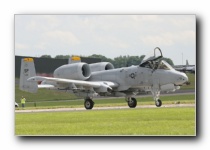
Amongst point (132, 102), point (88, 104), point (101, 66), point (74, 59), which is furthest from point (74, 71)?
point (132, 102)

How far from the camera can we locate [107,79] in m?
18.7

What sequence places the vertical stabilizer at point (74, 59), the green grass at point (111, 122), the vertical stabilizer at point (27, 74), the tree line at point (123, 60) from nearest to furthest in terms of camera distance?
the green grass at point (111, 122), the vertical stabilizer at point (27, 74), the tree line at point (123, 60), the vertical stabilizer at point (74, 59)

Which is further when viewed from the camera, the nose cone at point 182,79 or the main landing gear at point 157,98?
the main landing gear at point 157,98

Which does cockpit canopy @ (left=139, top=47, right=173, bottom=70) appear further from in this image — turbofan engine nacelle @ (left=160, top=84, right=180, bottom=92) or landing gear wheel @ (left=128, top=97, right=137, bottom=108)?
landing gear wheel @ (left=128, top=97, right=137, bottom=108)

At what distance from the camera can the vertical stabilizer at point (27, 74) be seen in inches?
628

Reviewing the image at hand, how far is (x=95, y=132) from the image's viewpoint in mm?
15453

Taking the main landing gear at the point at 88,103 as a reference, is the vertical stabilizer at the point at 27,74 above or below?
above

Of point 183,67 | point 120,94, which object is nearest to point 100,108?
point 120,94

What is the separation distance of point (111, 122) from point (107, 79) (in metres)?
2.86

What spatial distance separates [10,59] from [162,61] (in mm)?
3169

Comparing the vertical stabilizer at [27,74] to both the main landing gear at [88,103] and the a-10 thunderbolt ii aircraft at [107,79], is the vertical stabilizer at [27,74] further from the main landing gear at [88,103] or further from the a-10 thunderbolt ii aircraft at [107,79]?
the main landing gear at [88,103]

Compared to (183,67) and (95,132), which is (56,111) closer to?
(95,132)

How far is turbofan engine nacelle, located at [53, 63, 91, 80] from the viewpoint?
54.3 ft

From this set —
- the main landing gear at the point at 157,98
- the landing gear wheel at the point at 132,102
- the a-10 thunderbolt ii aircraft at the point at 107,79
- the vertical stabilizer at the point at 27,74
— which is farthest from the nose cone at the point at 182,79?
the vertical stabilizer at the point at 27,74
